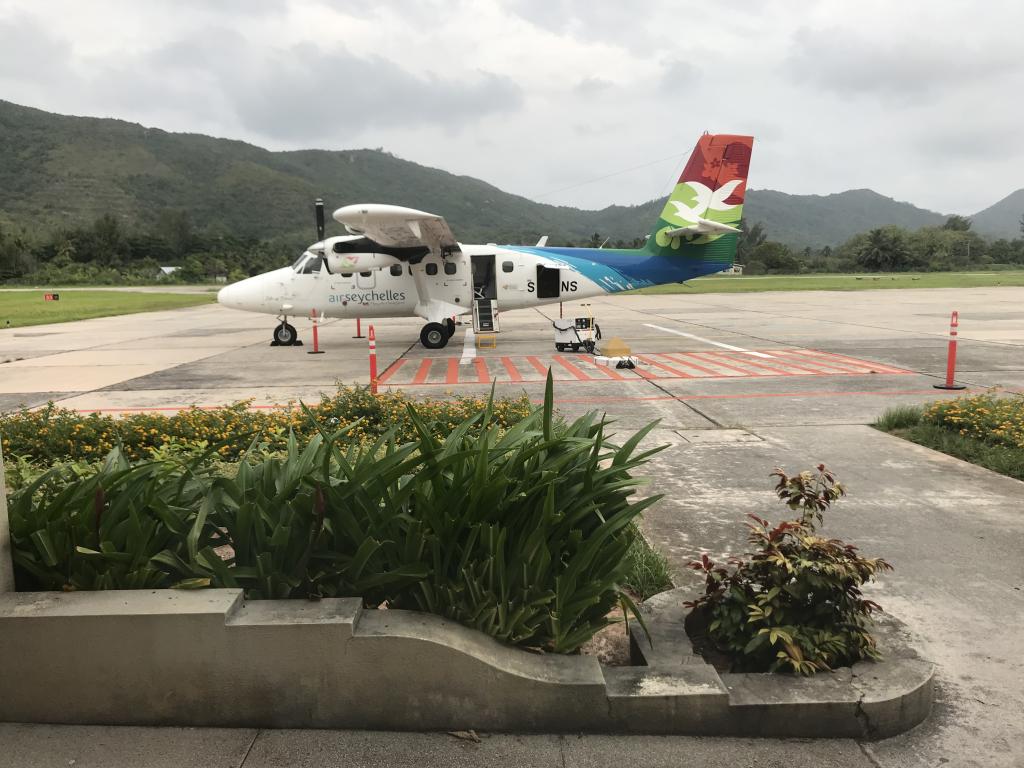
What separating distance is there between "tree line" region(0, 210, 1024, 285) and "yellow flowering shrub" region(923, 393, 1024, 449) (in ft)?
230

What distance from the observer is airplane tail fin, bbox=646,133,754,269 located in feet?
61.5

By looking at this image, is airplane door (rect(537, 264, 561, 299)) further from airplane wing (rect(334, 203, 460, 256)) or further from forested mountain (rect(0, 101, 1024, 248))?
forested mountain (rect(0, 101, 1024, 248))

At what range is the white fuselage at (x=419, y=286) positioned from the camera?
711 inches

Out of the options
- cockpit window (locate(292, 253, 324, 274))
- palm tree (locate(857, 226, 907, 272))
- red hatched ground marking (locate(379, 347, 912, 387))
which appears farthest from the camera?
palm tree (locate(857, 226, 907, 272))

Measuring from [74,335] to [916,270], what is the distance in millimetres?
95150

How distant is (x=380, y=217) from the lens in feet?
47.9

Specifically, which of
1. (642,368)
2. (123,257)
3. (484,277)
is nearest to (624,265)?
(484,277)

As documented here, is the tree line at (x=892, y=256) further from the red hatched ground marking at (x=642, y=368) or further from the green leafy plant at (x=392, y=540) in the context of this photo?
the green leafy plant at (x=392, y=540)

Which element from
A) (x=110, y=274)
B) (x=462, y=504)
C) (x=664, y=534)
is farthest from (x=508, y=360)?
(x=110, y=274)

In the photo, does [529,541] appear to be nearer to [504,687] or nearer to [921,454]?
[504,687]

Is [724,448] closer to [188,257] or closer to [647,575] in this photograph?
[647,575]

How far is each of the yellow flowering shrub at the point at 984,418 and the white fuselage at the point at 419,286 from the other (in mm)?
11531

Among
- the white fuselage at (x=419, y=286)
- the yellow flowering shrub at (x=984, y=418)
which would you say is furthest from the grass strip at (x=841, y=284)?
the yellow flowering shrub at (x=984, y=418)

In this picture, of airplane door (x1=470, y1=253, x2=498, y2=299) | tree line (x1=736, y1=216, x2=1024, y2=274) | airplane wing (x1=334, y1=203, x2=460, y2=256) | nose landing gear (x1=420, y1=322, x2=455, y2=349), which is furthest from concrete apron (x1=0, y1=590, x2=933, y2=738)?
tree line (x1=736, y1=216, x2=1024, y2=274)
